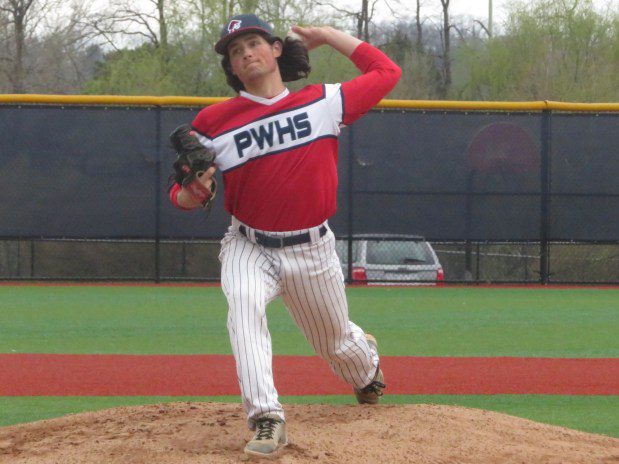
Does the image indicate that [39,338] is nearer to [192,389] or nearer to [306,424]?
[192,389]

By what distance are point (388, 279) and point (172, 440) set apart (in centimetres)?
942

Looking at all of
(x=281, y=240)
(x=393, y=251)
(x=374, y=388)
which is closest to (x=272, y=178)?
(x=281, y=240)

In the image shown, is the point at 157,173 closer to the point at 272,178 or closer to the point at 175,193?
the point at 175,193

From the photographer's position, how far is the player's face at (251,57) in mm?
4289

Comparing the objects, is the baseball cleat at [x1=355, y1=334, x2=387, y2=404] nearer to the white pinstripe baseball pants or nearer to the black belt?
the white pinstripe baseball pants

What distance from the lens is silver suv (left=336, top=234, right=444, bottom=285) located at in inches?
520

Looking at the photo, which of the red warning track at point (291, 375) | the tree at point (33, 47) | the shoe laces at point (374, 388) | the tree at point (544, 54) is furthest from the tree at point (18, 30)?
the shoe laces at point (374, 388)

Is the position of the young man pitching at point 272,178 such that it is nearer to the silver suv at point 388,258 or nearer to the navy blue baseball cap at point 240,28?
the navy blue baseball cap at point 240,28

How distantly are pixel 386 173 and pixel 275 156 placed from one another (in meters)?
8.88

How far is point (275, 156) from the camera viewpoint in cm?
428

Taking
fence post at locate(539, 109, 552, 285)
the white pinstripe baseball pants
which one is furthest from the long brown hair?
fence post at locate(539, 109, 552, 285)

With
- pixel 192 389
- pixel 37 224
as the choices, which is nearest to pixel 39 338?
pixel 192 389

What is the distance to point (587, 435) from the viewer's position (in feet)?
15.2

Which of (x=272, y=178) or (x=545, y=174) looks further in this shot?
(x=545, y=174)
